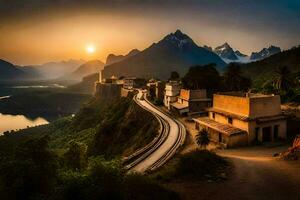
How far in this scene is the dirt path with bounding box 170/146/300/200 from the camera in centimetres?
1880

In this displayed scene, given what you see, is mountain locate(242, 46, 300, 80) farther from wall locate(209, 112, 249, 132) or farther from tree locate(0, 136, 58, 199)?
tree locate(0, 136, 58, 199)

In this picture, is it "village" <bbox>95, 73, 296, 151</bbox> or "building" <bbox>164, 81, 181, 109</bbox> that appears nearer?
"village" <bbox>95, 73, 296, 151</bbox>

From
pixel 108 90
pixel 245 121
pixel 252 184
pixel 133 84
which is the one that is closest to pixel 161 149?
pixel 245 121

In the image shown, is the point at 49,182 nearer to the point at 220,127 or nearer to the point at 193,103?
the point at 220,127

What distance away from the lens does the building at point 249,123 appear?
124 feet

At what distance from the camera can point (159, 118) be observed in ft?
187

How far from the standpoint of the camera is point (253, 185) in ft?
67.4

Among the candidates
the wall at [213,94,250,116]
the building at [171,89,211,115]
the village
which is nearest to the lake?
the building at [171,89,211,115]

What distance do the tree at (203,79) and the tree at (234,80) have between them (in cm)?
294

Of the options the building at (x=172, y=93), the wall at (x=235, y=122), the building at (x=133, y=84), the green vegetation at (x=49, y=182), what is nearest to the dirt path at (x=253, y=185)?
the green vegetation at (x=49, y=182)

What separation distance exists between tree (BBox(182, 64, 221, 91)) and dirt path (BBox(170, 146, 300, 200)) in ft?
160

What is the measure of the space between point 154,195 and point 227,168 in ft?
31.5

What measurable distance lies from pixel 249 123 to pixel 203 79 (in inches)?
1481

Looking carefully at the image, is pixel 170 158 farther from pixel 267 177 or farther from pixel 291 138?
pixel 291 138
